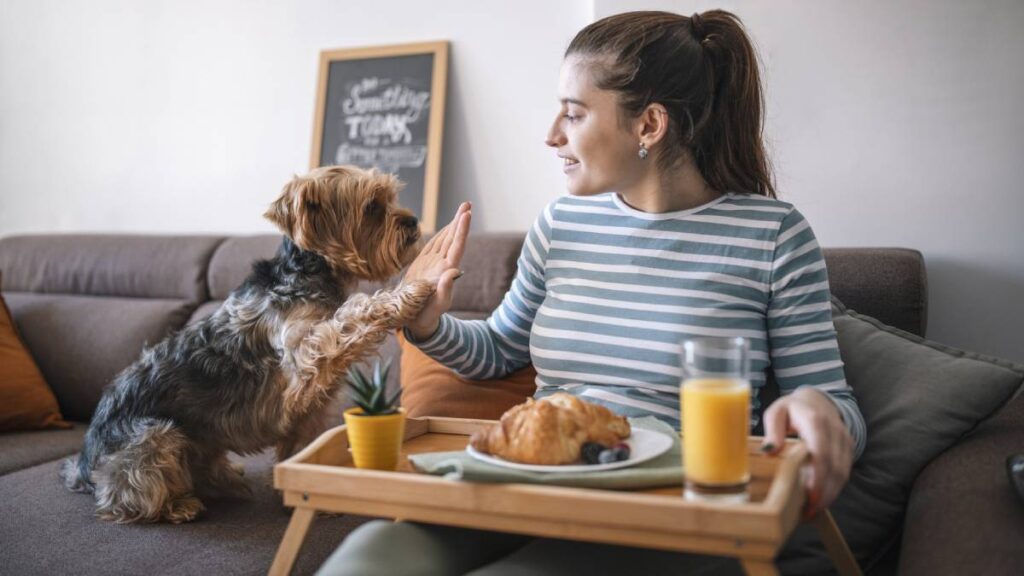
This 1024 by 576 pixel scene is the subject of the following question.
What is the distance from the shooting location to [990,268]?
211 centimetres

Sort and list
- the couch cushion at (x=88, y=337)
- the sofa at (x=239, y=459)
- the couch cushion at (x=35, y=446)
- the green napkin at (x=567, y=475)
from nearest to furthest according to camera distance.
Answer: the green napkin at (x=567, y=475) → the sofa at (x=239, y=459) → the couch cushion at (x=35, y=446) → the couch cushion at (x=88, y=337)

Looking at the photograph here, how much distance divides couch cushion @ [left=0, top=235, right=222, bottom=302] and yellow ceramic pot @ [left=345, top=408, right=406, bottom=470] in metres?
1.88

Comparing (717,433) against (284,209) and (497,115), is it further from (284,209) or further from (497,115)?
(497,115)

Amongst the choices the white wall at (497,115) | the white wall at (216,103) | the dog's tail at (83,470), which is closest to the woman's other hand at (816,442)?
the white wall at (497,115)

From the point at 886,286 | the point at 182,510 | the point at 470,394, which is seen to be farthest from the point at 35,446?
the point at 886,286

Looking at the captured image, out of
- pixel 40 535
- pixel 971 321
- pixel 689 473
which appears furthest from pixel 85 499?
pixel 971 321

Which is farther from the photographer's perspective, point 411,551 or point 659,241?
point 659,241

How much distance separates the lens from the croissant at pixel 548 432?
3.67 ft

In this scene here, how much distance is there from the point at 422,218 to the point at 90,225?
165cm

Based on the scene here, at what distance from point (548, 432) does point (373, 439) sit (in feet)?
0.79

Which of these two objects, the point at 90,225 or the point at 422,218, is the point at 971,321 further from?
the point at 90,225

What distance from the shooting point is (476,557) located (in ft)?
4.12

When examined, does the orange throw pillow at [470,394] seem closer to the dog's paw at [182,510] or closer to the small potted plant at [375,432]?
the dog's paw at [182,510]

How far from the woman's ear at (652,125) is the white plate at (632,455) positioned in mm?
595
